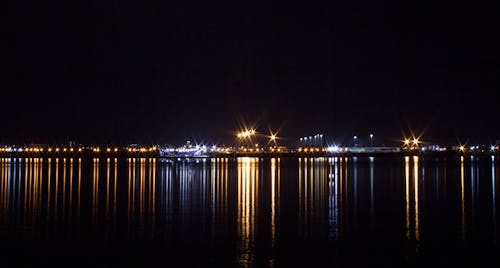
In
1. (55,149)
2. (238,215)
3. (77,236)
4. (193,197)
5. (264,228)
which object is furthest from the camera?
(55,149)

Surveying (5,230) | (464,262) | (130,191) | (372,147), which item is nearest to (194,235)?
(5,230)

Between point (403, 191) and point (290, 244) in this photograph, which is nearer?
point (290, 244)

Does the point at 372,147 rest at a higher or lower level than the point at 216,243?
higher

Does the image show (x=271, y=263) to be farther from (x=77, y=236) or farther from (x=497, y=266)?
(x=77, y=236)

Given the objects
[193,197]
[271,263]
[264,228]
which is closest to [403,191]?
[193,197]

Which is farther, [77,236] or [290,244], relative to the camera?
[77,236]

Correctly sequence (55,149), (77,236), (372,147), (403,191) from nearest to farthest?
(77,236) → (403,191) → (55,149) → (372,147)

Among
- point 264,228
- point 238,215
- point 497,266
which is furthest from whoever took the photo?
point 238,215

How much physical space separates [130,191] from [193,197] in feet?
11.2

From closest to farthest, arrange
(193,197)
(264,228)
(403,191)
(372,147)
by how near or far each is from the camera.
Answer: (264,228), (193,197), (403,191), (372,147)

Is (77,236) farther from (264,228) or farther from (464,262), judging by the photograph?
(464,262)

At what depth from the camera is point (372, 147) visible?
150500 millimetres

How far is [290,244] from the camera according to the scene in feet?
38.1

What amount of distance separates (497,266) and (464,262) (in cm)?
59
